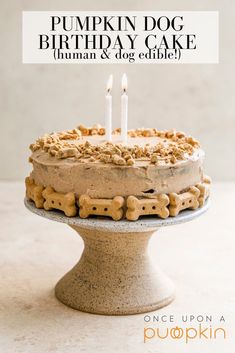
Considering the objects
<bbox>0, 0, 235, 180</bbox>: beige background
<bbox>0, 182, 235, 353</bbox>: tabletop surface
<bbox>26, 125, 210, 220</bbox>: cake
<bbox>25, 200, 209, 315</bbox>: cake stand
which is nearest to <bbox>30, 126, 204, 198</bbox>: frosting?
<bbox>26, 125, 210, 220</bbox>: cake

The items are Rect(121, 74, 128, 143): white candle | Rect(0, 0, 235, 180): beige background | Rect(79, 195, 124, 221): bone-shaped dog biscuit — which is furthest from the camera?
Rect(0, 0, 235, 180): beige background

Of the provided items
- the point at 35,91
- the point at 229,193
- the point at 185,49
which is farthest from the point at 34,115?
the point at 229,193

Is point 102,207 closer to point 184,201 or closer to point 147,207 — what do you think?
point 147,207

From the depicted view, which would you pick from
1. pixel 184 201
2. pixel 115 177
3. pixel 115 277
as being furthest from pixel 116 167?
pixel 115 277

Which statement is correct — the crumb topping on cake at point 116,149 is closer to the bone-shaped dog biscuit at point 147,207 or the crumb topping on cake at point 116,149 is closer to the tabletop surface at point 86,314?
the bone-shaped dog biscuit at point 147,207

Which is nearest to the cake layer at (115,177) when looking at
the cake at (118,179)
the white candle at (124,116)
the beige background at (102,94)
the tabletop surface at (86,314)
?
the cake at (118,179)

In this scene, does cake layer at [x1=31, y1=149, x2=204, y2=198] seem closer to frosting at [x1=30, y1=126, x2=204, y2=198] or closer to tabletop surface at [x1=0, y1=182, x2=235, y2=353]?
frosting at [x1=30, y1=126, x2=204, y2=198]
